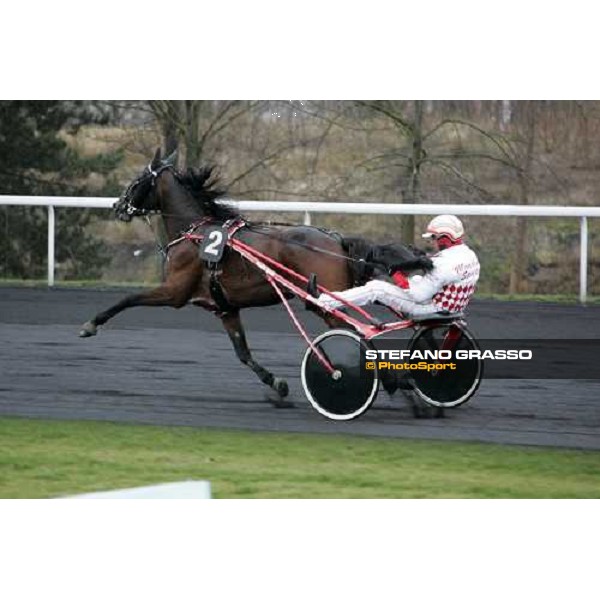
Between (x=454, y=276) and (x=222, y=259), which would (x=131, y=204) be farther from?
(x=454, y=276)

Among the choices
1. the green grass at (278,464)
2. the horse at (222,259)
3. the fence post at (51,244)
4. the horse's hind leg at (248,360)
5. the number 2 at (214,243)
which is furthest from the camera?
the fence post at (51,244)

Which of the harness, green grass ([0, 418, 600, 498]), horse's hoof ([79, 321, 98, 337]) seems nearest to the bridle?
the harness

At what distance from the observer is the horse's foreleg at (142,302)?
7.97 m

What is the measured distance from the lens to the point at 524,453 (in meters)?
6.91

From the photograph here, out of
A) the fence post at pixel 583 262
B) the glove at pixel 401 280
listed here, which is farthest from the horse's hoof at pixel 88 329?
the fence post at pixel 583 262

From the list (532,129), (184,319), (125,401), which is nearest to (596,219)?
(532,129)

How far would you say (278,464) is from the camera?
21.8ft

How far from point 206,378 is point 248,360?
77 cm

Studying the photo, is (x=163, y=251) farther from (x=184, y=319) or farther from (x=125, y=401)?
(x=184, y=319)

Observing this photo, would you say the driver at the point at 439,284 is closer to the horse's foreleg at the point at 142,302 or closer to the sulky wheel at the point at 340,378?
the sulky wheel at the point at 340,378

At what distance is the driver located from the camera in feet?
24.1

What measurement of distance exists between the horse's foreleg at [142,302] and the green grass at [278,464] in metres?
0.72

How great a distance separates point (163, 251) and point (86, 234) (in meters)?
3.68

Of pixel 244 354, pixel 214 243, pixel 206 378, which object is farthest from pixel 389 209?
pixel 214 243
